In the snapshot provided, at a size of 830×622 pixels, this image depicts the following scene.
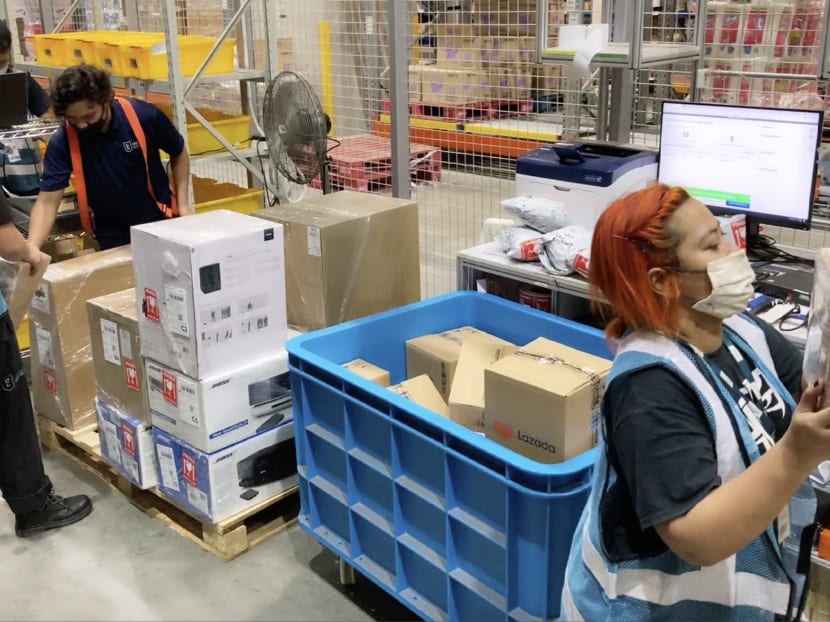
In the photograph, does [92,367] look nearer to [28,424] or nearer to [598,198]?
[28,424]

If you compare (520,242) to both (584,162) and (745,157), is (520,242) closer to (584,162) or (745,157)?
(584,162)

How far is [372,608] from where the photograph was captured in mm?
2586

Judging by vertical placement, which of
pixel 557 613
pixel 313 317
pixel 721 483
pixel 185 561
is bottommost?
pixel 185 561

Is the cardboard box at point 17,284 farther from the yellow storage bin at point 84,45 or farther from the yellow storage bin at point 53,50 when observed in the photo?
the yellow storage bin at point 53,50

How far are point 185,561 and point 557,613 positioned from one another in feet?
4.63

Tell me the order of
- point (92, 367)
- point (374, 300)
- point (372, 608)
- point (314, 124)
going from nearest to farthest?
point (372, 608) → point (374, 300) → point (92, 367) → point (314, 124)

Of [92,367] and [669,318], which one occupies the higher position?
[669,318]

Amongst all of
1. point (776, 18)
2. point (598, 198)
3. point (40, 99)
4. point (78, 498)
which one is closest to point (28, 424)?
point (78, 498)

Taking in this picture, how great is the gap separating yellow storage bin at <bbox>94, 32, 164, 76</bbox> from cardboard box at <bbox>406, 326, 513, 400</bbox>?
2.75 metres

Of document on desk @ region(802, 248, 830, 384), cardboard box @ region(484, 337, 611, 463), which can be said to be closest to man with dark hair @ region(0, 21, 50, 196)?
cardboard box @ region(484, 337, 611, 463)

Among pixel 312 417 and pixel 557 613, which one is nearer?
pixel 557 613

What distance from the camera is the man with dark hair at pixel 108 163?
345 cm

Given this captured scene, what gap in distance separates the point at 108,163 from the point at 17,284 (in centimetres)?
92

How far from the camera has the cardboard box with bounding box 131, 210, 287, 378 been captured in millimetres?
2566
